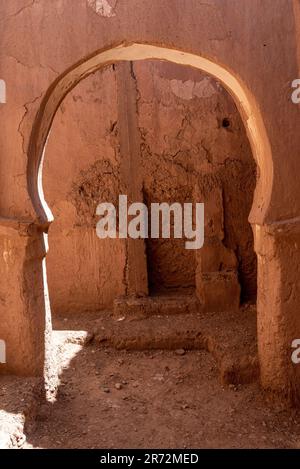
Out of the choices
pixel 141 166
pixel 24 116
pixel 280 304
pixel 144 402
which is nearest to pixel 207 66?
pixel 24 116

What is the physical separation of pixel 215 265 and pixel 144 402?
2825 millimetres

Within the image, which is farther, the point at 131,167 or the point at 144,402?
the point at 131,167

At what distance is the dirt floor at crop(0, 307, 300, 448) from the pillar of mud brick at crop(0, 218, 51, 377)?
21 cm

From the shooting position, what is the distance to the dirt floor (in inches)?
156

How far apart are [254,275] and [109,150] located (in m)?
3.04

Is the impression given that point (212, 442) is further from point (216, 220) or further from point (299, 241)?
point (216, 220)

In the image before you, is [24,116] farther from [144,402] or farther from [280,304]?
[144,402]

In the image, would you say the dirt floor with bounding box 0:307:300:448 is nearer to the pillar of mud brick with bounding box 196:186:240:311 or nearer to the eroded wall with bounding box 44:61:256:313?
the pillar of mud brick with bounding box 196:186:240:311

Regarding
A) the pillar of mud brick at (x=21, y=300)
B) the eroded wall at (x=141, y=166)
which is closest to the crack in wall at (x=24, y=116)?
the pillar of mud brick at (x=21, y=300)

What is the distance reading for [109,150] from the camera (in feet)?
23.6

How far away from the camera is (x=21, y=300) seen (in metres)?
4.37

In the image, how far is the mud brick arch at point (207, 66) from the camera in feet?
13.6

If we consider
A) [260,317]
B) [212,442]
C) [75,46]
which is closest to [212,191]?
[260,317]

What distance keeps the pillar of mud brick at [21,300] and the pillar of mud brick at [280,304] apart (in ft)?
7.11
